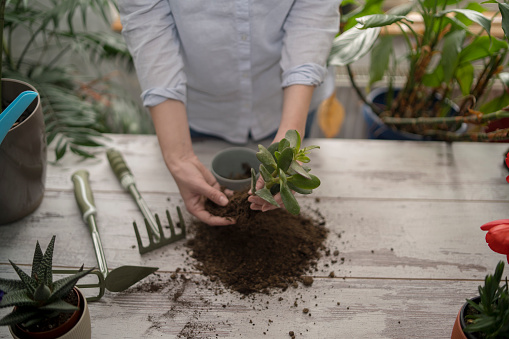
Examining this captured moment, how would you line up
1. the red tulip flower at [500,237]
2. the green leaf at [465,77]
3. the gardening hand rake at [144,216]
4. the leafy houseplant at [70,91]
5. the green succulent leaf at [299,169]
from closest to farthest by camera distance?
the red tulip flower at [500,237], the green succulent leaf at [299,169], the gardening hand rake at [144,216], the leafy houseplant at [70,91], the green leaf at [465,77]

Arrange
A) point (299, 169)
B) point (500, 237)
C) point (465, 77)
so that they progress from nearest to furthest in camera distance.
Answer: point (500, 237)
point (299, 169)
point (465, 77)

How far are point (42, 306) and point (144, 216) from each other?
1.20 feet

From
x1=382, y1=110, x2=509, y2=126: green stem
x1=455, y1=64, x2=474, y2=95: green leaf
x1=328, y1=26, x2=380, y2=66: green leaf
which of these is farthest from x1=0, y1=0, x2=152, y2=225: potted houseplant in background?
x1=455, y1=64, x2=474, y2=95: green leaf

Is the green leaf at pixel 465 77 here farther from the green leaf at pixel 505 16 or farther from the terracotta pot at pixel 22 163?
the terracotta pot at pixel 22 163

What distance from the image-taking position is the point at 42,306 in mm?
587

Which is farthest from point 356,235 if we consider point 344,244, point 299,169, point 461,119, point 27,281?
point 27,281

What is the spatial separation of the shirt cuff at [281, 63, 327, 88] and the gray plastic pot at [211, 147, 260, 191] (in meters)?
0.20

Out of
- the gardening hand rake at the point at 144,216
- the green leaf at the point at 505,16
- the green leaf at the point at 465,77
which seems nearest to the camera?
the green leaf at the point at 505,16

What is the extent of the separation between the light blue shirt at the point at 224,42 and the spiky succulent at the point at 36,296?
1.49ft

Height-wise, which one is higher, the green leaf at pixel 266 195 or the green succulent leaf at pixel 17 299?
the green leaf at pixel 266 195

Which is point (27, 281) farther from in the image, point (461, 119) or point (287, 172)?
point (461, 119)

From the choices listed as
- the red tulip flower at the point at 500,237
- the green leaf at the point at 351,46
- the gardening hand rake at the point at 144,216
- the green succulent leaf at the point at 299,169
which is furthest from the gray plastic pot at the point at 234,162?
the red tulip flower at the point at 500,237

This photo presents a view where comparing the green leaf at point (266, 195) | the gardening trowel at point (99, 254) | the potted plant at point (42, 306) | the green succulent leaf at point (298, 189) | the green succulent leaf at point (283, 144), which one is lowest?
the gardening trowel at point (99, 254)

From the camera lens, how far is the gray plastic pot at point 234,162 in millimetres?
929
